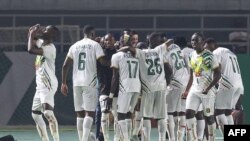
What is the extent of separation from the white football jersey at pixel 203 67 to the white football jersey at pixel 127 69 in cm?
120

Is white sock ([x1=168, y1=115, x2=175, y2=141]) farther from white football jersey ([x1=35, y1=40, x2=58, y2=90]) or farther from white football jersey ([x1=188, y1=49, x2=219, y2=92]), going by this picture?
white football jersey ([x1=35, y1=40, x2=58, y2=90])

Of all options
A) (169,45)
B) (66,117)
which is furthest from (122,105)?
(66,117)

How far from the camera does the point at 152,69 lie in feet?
65.9

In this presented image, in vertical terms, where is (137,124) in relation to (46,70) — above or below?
below

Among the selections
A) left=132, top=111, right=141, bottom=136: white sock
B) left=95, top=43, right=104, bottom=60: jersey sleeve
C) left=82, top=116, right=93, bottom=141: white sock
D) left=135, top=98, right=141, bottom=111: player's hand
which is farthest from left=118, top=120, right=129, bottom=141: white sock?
left=132, top=111, right=141, bottom=136: white sock

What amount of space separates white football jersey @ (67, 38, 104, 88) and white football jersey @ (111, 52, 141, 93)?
421 millimetres

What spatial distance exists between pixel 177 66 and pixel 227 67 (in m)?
1.03

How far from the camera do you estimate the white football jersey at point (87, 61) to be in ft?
65.7

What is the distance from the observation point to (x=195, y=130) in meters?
20.7

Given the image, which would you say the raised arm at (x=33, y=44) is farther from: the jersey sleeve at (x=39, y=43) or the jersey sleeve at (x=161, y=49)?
the jersey sleeve at (x=161, y=49)

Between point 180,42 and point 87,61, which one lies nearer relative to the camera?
point 87,61

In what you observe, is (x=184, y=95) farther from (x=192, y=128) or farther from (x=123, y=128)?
(x=123, y=128)

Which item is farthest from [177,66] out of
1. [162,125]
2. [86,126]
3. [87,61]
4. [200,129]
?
[86,126]

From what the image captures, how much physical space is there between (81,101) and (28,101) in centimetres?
896
